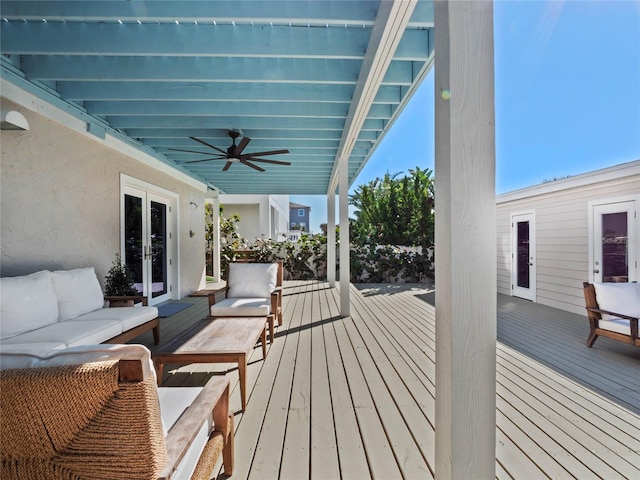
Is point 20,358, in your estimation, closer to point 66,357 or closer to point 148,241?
point 66,357

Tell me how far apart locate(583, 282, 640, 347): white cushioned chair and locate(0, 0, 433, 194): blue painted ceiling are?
10.7 feet

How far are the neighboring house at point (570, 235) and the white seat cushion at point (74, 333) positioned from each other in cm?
697

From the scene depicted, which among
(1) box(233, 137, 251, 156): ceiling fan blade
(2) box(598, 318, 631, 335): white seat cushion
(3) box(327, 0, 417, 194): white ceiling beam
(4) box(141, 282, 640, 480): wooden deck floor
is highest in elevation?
(3) box(327, 0, 417, 194): white ceiling beam

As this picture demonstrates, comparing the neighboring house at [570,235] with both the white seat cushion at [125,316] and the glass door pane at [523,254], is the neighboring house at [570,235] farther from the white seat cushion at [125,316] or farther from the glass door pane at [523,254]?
the white seat cushion at [125,316]

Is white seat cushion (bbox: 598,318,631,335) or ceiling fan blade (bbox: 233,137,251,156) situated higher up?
ceiling fan blade (bbox: 233,137,251,156)

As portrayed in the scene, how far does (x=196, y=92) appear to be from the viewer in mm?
3557

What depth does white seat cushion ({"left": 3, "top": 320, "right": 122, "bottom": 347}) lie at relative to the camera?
2.46 m

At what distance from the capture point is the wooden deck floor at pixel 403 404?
A: 5.72 ft

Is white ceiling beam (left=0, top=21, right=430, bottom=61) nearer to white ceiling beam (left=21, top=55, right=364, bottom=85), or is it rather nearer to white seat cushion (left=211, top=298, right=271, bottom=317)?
white ceiling beam (left=21, top=55, right=364, bottom=85)

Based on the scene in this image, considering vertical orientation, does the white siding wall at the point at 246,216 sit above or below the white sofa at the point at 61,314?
above

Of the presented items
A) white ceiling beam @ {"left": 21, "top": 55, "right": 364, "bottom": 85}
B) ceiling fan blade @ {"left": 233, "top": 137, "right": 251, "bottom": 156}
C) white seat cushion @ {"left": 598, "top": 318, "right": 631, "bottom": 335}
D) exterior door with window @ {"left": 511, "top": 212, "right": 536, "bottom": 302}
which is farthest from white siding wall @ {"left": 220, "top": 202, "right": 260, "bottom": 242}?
white seat cushion @ {"left": 598, "top": 318, "right": 631, "bottom": 335}

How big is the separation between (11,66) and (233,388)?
3715mm

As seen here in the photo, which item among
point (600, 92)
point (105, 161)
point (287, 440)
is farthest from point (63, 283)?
point (600, 92)

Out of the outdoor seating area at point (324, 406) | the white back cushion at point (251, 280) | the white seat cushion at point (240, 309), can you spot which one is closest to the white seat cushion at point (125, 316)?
the outdoor seating area at point (324, 406)
